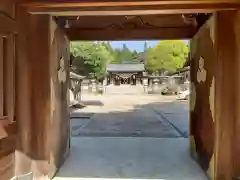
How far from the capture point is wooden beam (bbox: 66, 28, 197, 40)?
5.98 meters

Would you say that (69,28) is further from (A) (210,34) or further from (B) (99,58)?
(B) (99,58)

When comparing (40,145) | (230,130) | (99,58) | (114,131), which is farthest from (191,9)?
(99,58)

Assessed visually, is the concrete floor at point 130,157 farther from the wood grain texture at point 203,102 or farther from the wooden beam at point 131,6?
the wooden beam at point 131,6

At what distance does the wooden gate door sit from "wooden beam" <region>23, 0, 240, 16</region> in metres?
0.40

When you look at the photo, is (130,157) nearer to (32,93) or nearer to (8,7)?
(32,93)

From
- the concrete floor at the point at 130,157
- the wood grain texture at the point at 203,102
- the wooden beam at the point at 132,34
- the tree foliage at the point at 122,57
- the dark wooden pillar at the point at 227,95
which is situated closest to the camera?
the dark wooden pillar at the point at 227,95

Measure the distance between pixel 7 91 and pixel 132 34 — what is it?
9.29 ft

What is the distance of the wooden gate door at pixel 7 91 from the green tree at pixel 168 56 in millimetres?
38385

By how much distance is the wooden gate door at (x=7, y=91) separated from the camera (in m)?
3.69

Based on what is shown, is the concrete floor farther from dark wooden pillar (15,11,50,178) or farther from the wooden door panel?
the wooden door panel

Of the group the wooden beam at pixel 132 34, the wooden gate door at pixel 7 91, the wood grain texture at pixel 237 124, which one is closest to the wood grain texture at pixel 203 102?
the wooden beam at pixel 132 34

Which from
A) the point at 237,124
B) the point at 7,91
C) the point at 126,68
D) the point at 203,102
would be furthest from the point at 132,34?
the point at 126,68

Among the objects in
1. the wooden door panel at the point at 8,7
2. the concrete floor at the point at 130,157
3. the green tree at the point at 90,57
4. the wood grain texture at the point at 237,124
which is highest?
the green tree at the point at 90,57

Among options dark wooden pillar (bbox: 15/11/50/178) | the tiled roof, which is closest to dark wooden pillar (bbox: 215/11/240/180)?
dark wooden pillar (bbox: 15/11/50/178)
